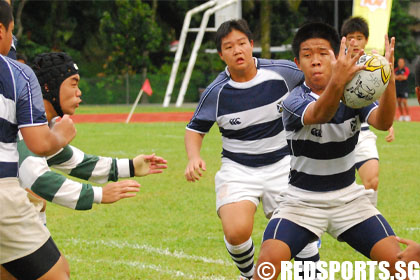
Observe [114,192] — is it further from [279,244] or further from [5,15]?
[5,15]

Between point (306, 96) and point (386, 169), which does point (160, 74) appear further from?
point (306, 96)

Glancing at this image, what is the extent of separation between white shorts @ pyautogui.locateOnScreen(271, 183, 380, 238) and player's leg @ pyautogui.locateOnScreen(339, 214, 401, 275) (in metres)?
0.04

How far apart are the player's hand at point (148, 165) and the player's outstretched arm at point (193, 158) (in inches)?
20.7

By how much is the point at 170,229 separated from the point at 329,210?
3.82m

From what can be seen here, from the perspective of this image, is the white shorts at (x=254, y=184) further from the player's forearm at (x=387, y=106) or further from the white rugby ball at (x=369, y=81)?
the white rugby ball at (x=369, y=81)

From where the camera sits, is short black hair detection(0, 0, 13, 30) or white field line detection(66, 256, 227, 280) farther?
white field line detection(66, 256, 227, 280)

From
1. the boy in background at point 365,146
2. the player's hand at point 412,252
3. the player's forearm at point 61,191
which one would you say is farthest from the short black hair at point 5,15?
the boy in background at point 365,146

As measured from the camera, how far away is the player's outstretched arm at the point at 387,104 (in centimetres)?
445

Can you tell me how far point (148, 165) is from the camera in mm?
5195

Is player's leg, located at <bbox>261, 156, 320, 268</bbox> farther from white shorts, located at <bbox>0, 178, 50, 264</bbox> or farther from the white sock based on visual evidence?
white shorts, located at <bbox>0, 178, 50, 264</bbox>

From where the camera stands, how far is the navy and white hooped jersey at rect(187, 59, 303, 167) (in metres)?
6.23

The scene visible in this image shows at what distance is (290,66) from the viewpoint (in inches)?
252

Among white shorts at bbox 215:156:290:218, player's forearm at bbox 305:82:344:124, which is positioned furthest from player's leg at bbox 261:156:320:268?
player's forearm at bbox 305:82:344:124

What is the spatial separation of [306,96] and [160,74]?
120ft
